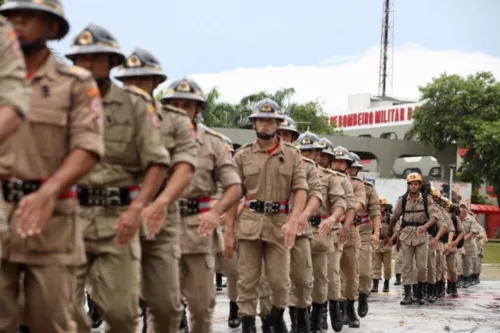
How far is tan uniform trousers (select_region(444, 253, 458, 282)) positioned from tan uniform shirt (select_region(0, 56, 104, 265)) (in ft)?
55.0

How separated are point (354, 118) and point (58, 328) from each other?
271 feet

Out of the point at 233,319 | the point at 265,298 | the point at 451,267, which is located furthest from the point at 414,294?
the point at 265,298

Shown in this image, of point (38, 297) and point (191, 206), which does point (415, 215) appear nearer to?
point (191, 206)

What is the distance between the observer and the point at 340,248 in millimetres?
13211

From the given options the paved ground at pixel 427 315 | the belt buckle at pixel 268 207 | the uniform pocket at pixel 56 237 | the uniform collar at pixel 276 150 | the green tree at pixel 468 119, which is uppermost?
the green tree at pixel 468 119

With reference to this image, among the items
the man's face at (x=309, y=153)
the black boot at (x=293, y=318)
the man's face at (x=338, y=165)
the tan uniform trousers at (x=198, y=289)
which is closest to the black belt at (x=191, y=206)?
the tan uniform trousers at (x=198, y=289)

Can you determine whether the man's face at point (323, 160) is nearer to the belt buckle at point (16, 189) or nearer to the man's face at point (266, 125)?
the man's face at point (266, 125)

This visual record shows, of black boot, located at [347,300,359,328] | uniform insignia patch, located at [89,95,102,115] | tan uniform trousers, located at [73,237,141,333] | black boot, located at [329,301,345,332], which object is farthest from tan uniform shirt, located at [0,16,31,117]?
black boot, located at [347,300,359,328]

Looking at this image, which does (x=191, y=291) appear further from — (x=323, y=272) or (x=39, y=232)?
(x=323, y=272)

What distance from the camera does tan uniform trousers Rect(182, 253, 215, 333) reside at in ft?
26.5

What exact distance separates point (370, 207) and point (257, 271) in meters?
5.75

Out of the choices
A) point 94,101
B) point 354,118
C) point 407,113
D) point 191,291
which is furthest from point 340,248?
point 354,118

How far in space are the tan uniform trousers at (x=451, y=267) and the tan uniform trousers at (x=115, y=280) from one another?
15.8 meters

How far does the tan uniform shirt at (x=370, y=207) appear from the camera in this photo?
1570cm
